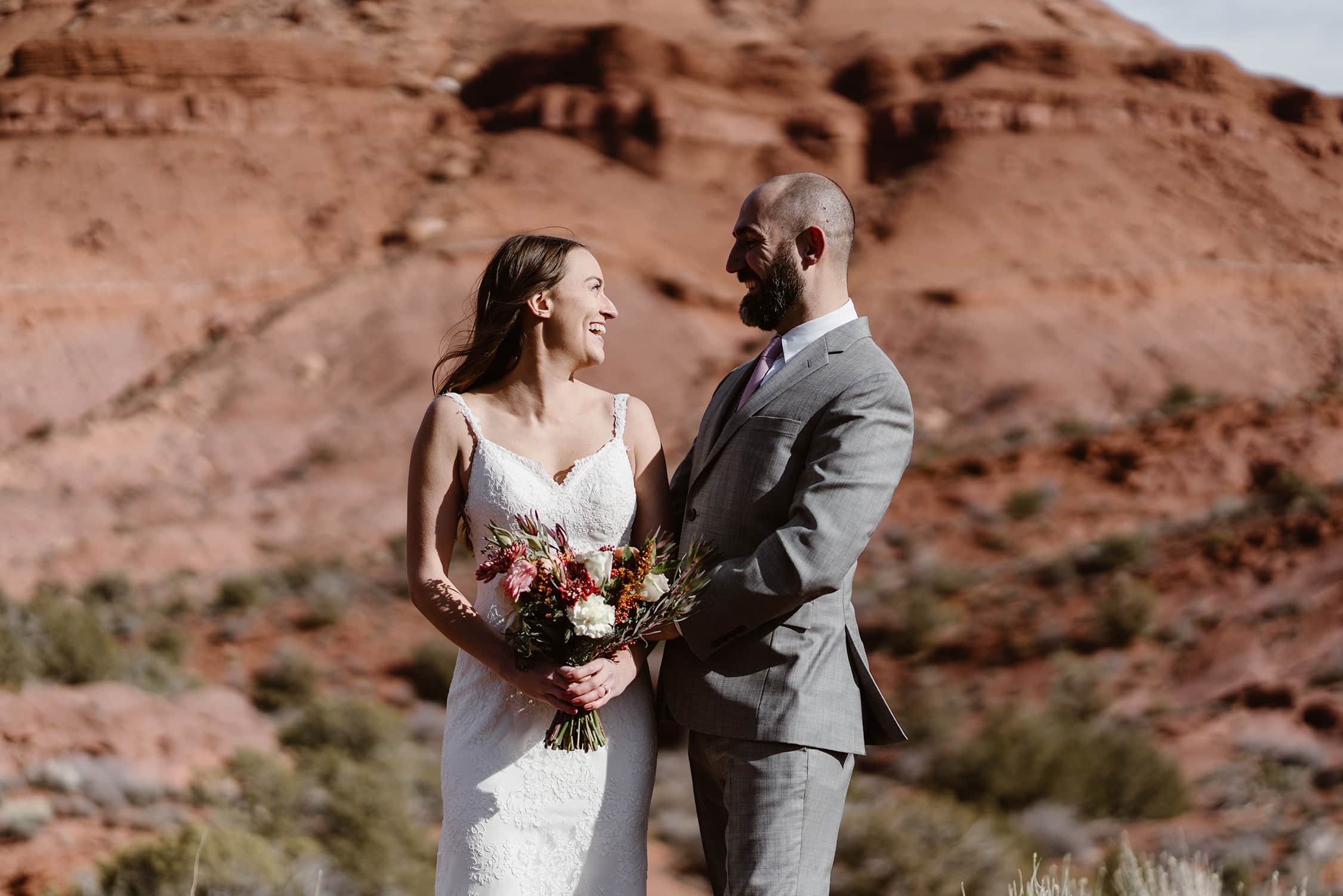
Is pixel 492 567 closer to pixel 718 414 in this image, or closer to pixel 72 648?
pixel 718 414

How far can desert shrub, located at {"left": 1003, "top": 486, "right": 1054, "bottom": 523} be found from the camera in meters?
17.8

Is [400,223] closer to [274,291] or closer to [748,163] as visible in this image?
[274,291]

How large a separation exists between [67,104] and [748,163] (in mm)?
16947

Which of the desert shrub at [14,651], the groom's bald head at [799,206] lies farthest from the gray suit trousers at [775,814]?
the desert shrub at [14,651]

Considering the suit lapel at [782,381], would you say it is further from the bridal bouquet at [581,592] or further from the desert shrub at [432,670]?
the desert shrub at [432,670]

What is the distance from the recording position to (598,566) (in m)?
2.63

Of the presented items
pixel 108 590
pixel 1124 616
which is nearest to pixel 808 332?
pixel 1124 616

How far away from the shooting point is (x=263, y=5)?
106 ft

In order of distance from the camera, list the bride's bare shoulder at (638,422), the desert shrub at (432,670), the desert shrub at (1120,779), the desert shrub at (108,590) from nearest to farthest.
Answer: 1. the bride's bare shoulder at (638,422)
2. the desert shrub at (1120,779)
3. the desert shrub at (432,670)
4. the desert shrub at (108,590)

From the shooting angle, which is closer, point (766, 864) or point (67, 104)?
point (766, 864)

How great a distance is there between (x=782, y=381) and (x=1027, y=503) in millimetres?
15875

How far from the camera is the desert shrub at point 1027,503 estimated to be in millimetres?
17812

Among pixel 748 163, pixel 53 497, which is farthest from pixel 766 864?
pixel 748 163

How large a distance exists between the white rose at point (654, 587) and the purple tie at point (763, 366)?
1.74 feet
